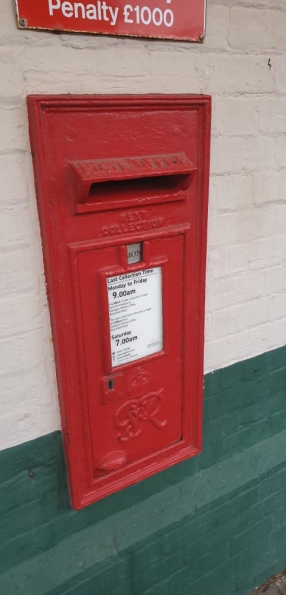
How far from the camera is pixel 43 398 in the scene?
58.7 inches

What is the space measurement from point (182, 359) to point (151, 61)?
991 millimetres

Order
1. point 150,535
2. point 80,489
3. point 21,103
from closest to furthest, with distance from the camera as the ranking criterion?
point 21,103, point 80,489, point 150,535

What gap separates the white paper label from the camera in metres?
1.40

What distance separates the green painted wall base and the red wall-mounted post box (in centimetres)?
18

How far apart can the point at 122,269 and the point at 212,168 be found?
533mm

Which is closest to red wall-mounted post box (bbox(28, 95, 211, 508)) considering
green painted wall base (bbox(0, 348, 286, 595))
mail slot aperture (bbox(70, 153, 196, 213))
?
mail slot aperture (bbox(70, 153, 196, 213))

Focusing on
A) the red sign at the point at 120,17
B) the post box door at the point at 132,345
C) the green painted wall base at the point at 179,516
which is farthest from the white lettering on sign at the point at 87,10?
the green painted wall base at the point at 179,516

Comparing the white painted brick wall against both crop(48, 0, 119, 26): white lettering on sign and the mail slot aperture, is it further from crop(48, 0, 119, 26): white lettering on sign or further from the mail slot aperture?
the mail slot aperture

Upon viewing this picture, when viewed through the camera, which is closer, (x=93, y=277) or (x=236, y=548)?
(x=93, y=277)

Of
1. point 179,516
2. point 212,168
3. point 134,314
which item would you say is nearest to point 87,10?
point 212,168

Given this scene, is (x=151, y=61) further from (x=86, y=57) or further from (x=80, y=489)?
(x=80, y=489)

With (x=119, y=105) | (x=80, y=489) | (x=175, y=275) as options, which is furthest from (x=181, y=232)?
(x=80, y=489)

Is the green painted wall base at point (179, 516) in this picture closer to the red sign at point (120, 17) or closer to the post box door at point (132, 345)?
the post box door at point (132, 345)

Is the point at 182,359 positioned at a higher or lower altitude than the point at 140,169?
lower
